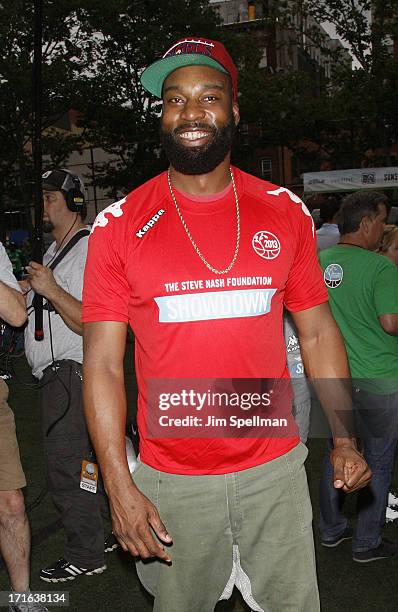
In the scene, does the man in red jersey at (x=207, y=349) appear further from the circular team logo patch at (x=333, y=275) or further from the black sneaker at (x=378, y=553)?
the black sneaker at (x=378, y=553)

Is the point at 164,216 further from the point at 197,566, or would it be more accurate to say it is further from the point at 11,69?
the point at 11,69

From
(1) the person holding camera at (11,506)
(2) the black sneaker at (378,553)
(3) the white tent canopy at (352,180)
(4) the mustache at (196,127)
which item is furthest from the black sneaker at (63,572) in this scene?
(3) the white tent canopy at (352,180)

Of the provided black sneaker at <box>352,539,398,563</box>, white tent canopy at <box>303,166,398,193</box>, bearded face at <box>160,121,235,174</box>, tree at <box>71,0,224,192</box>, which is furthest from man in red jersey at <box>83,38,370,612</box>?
tree at <box>71,0,224,192</box>

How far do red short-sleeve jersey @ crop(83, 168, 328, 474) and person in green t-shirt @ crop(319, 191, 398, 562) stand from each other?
224 cm

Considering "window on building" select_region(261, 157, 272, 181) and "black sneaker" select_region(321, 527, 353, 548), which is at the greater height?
"black sneaker" select_region(321, 527, 353, 548)

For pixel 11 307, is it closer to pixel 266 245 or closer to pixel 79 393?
pixel 79 393

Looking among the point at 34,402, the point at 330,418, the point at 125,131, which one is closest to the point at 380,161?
the point at 125,131

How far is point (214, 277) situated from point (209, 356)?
0.25 m

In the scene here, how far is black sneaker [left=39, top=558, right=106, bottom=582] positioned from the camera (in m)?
4.60

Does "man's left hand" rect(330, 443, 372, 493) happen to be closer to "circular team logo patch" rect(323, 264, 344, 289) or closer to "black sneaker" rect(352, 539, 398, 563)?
"circular team logo patch" rect(323, 264, 344, 289)

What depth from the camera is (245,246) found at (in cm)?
240

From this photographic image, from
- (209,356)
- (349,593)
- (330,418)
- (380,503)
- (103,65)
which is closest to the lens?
(209,356)

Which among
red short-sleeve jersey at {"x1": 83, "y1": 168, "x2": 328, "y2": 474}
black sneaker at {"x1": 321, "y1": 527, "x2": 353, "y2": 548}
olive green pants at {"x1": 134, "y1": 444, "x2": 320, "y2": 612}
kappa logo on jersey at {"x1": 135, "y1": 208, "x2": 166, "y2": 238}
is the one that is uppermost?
kappa logo on jersey at {"x1": 135, "y1": 208, "x2": 166, "y2": 238}

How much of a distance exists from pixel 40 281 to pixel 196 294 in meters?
1.89
